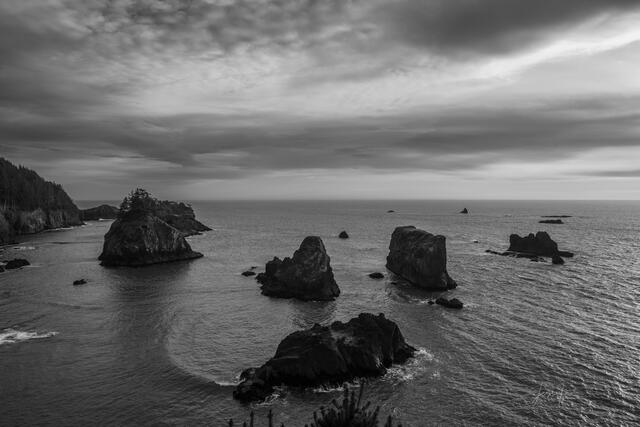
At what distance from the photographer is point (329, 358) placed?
43469mm

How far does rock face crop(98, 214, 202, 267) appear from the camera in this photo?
354 ft

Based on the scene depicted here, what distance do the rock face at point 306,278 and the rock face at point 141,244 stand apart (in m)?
44.4

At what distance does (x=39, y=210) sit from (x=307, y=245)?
171231 mm

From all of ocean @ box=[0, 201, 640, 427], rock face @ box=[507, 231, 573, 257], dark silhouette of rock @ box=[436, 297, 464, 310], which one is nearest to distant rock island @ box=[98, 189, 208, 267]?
ocean @ box=[0, 201, 640, 427]

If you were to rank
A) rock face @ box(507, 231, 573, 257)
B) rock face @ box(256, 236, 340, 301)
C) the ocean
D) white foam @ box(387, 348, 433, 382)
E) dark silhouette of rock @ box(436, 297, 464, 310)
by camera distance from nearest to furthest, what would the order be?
1. the ocean
2. white foam @ box(387, 348, 433, 382)
3. dark silhouette of rock @ box(436, 297, 464, 310)
4. rock face @ box(256, 236, 340, 301)
5. rock face @ box(507, 231, 573, 257)

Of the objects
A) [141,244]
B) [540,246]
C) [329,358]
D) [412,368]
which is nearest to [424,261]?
[412,368]

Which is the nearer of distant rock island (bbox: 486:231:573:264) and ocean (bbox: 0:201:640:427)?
ocean (bbox: 0:201:640:427)

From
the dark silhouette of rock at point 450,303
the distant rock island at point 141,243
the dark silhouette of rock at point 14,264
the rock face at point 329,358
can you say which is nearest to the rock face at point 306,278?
the dark silhouette of rock at point 450,303

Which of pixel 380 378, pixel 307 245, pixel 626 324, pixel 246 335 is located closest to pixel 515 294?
pixel 626 324

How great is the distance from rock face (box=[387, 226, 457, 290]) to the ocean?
4.31m

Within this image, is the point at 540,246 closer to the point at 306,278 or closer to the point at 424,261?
the point at 424,261

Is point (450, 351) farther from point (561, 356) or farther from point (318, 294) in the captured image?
point (318, 294)

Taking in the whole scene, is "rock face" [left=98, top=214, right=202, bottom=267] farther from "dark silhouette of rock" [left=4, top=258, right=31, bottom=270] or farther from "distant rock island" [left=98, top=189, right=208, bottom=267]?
"dark silhouette of rock" [left=4, top=258, right=31, bottom=270]

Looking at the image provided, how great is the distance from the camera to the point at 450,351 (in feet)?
168
